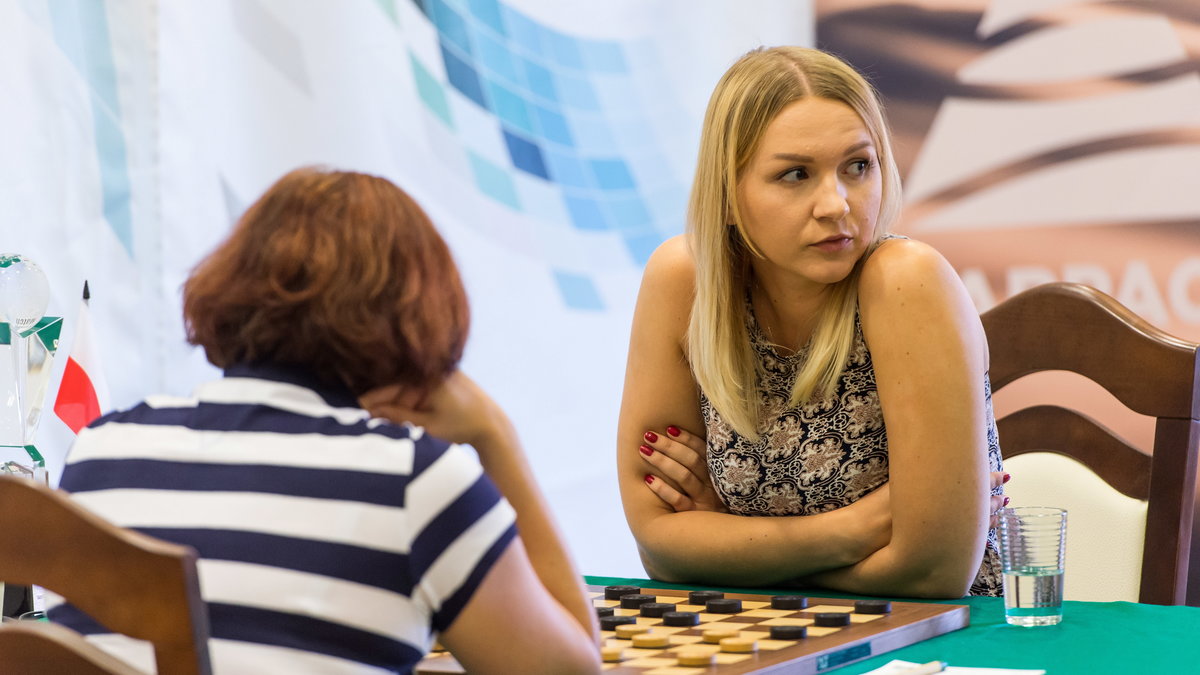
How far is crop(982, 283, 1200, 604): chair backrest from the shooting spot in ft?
7.00

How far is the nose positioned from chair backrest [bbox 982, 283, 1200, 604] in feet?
2.05

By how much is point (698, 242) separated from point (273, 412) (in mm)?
1130

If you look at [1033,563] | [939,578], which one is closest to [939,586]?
[939,578]

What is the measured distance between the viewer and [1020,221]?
3768 mm

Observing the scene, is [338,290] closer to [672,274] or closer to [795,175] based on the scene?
[795,175]

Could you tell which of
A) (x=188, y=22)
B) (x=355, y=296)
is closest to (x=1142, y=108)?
(x=188, y=22)

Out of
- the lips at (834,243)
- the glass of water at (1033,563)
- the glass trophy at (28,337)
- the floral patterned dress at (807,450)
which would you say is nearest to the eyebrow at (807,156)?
the lips at (834,243)

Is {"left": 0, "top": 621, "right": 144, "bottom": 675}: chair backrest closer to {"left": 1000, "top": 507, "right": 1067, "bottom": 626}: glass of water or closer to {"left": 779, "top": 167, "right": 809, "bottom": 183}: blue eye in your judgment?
{"left": 1000, "top": 507, "right": 1067, "bottom": 626}: glass of water

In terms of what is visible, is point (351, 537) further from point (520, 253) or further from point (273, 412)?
point (520, 253)

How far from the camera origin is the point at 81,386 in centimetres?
216

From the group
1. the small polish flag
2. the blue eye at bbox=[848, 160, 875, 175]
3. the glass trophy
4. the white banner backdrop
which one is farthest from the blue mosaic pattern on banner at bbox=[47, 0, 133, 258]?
the blue eye at bbox=[848, 160, 875, 175]

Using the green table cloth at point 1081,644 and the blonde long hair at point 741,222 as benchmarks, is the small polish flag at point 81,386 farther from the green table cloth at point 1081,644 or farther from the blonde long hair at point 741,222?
the green table cloth at point 1081,644

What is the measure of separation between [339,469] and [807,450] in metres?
1.07

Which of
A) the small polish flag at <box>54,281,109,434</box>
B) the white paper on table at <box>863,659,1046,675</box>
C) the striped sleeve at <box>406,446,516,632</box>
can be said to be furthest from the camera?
the small polish flag at <box>54,281,109,434</box>
